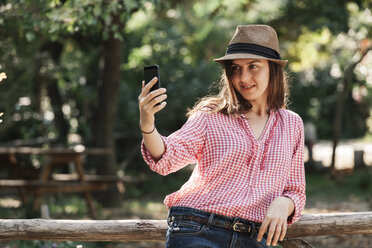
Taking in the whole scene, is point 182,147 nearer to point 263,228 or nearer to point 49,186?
point 263,228

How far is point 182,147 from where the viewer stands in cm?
235

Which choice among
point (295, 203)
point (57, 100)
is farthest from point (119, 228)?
point (57, 100)

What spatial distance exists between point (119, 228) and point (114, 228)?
0.09ft

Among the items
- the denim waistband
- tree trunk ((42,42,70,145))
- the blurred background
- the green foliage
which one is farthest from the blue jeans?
tree trunk ((42,42,70,145))

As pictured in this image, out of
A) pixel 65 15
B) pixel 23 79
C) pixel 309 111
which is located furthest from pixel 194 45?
pixel 65 15

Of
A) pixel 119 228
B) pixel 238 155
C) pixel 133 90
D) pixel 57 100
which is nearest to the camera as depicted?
pixel 238 155

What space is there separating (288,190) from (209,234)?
47cm

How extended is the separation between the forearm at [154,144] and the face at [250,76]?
1.86 ft

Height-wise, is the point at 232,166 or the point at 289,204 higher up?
the point at 232,166

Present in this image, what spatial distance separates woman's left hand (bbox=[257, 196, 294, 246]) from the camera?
7.84ft

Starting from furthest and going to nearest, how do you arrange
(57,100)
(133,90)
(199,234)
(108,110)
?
(57,100), (133,90), (108,110), (199,234)

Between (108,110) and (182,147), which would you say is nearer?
(182,147)

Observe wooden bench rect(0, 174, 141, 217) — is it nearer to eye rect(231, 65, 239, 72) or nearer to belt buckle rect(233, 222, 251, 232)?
eye rect(231, 65, 239, 72)

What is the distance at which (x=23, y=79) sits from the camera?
885 centimetres
